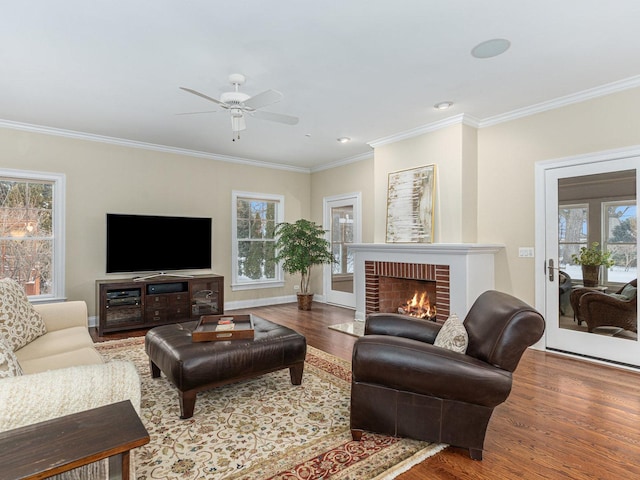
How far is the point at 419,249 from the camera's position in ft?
14.4

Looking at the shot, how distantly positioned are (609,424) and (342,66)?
3309 millimetres

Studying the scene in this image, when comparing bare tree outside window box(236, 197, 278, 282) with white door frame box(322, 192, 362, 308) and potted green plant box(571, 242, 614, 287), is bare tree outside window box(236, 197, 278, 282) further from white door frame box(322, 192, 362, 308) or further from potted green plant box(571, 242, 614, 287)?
potted green plant box(571, 242, 614, 287)

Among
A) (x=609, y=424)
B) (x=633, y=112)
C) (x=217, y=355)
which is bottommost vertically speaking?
(x=609, y=424)

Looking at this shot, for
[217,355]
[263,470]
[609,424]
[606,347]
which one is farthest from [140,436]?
[606,347]

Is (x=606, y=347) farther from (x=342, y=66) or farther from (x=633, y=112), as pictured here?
(x=342, y=66)

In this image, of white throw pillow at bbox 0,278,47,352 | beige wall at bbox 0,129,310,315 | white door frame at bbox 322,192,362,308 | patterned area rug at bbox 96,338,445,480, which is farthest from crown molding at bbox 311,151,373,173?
white throw pillow at bbox 0,278,47,352

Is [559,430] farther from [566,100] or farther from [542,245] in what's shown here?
[566,100]

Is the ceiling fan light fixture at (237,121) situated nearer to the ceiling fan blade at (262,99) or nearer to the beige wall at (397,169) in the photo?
the ceiling fan blade at (262,99)

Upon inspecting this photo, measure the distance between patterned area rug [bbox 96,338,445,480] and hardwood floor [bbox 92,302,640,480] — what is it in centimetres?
25

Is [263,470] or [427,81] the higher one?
[427,81]

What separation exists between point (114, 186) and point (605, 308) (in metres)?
6.20

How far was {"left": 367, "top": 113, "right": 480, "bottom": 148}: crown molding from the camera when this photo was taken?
423 centimetres

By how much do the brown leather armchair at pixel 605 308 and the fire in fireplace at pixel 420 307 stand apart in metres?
1.53

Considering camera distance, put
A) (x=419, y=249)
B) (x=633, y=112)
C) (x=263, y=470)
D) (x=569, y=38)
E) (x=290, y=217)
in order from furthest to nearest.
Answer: (x=290, y=217) < (x=419, y=249) < (x=633, y=112) < (x=569, y=38) < (x=263, y=470)
